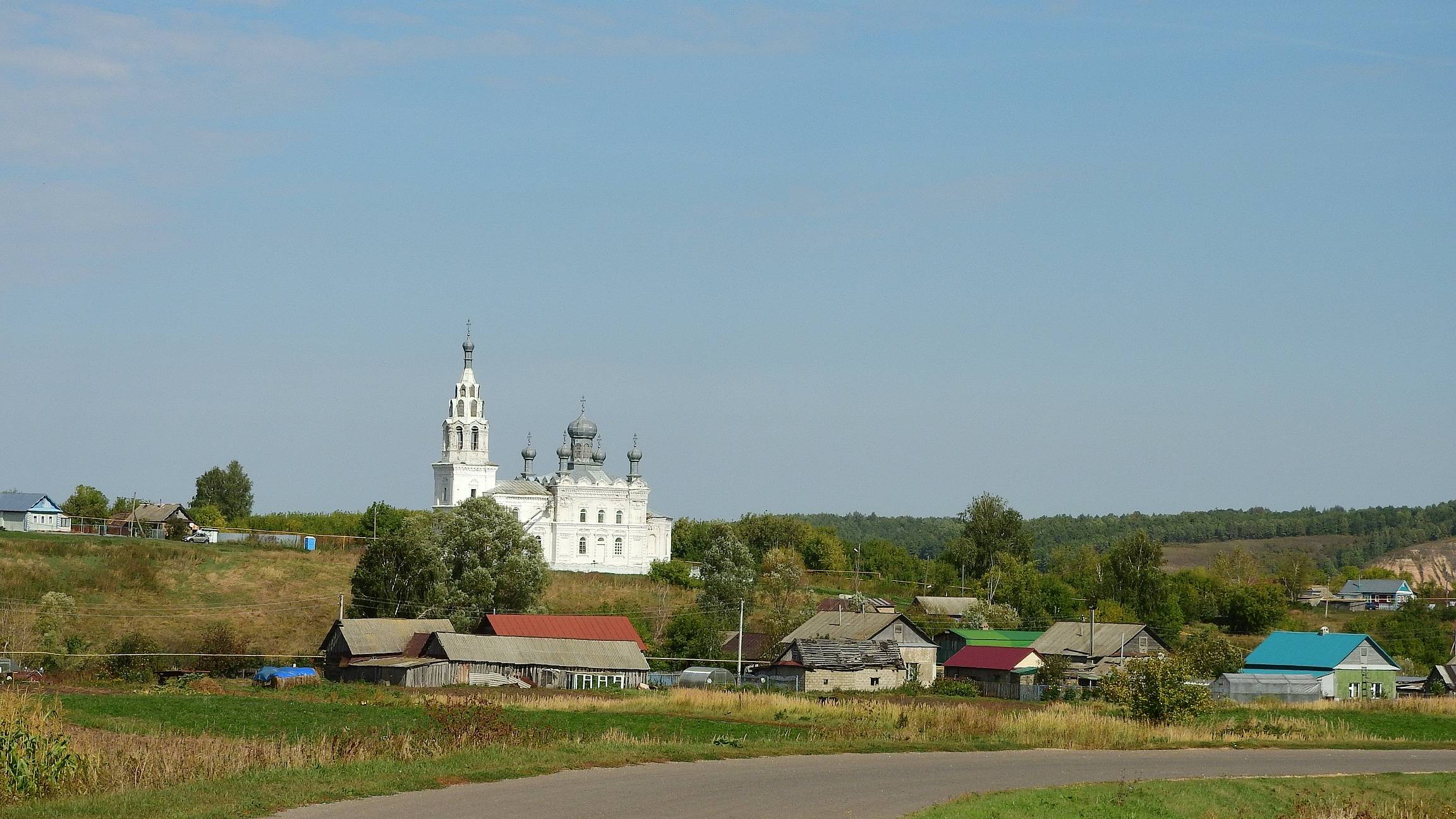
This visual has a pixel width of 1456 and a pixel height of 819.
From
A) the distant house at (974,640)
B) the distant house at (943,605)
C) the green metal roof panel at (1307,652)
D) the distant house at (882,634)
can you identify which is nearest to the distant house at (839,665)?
the distant house at (882,634)

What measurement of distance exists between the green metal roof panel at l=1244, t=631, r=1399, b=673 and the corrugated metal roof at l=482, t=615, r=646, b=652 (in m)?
28.4

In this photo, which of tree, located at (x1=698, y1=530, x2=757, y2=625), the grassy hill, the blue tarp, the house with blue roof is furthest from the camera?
tree, located at (x1=698, y1=530, x2=757, y2=625)

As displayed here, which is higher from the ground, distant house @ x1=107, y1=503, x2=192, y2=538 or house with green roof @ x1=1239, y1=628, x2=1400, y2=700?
distant house @ x1=107, y1=503, x2=192, y2=538

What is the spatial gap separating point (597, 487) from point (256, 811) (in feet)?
296

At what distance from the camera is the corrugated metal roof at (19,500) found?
107 meters

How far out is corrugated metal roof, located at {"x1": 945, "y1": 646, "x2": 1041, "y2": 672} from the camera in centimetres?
6969

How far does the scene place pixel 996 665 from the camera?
70.3 m

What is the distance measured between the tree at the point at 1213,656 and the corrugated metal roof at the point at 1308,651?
1.18 metres

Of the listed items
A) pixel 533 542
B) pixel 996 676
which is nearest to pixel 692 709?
pixel 996 676

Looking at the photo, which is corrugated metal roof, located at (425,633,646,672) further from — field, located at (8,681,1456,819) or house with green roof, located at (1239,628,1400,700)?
house with green roof, located at (1239,628,1400,700)

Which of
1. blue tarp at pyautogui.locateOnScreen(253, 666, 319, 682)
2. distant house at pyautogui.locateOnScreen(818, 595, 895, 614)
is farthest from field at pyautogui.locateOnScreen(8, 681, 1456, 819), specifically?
distant house at pyautogui.locateOnScreen(818, 595, 895, 614)

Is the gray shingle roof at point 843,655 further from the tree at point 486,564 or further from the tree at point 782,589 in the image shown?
the tree at point 486,564

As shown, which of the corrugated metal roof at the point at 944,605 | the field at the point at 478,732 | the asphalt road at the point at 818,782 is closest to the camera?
the asphalt road at the point at 818,782

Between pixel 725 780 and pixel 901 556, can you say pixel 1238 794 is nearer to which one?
pixel 725 780
